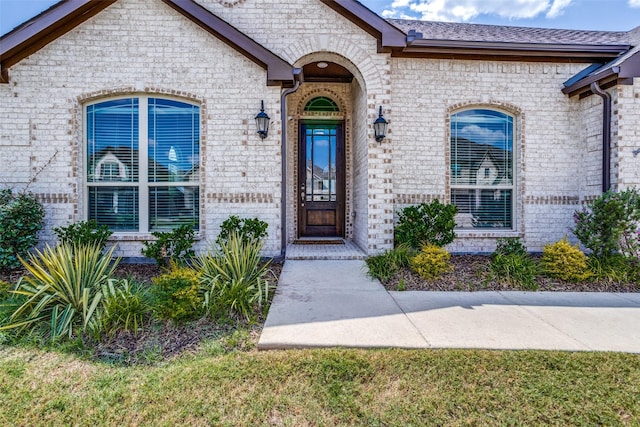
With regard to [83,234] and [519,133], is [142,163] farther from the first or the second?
[519,133]

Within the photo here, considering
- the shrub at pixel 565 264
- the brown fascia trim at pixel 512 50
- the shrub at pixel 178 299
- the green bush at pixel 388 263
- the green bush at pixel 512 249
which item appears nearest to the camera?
the shrub at pixel 178 299

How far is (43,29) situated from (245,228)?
4.62 metres

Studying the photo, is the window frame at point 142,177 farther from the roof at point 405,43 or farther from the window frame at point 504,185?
the window frame at point 504,185

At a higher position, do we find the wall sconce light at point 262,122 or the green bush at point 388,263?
the wall sconce light at point 262,122

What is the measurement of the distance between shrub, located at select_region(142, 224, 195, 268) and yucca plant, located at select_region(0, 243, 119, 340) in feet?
4.42

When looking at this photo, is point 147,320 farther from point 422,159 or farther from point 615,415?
point 422,159

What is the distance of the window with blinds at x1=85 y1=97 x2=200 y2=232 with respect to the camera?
19.7 feet

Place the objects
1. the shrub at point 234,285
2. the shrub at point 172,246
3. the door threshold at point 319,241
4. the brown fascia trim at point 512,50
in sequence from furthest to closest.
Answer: the door threshold at point 319,241
the brown fascia trim at point 512,50
the shrub at point 172,246
the shrub at point 234,285

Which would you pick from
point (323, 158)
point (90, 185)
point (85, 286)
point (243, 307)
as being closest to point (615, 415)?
point (243, 307)

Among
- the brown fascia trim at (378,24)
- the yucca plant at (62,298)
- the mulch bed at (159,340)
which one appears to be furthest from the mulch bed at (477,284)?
the brown fascia trim at (378,24)

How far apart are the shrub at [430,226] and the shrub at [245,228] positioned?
2501mm

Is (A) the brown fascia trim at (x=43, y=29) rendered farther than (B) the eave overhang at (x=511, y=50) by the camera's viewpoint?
No

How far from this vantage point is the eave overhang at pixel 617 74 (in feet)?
18.5

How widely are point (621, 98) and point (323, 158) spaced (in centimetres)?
578
